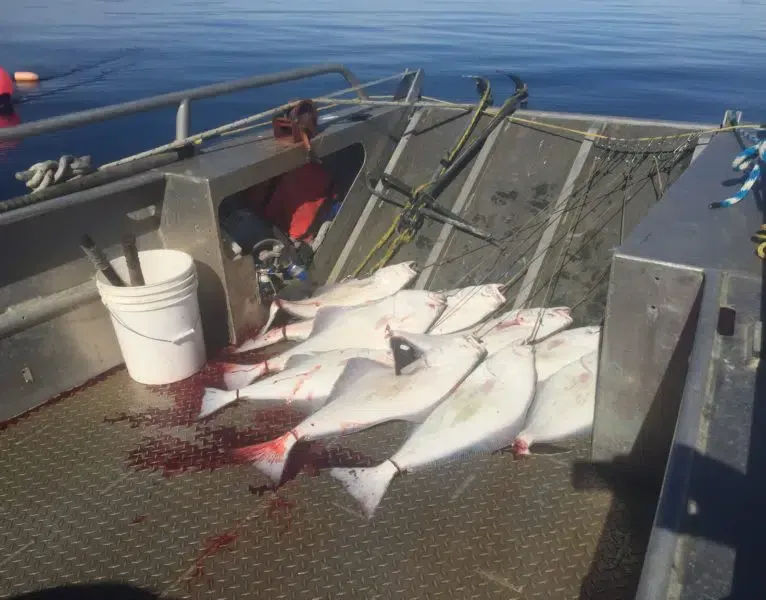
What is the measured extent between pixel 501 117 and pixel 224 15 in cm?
3901

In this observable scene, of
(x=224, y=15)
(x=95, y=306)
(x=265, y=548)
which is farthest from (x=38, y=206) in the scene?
(x=224, y=15)

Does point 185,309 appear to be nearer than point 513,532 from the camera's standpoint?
No

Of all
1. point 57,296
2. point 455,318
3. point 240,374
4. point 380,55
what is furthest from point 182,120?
point 380,55

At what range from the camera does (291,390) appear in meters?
4.07

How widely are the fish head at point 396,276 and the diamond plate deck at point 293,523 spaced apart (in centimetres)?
177

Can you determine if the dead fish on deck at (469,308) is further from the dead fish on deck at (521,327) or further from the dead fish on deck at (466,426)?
the dead fish on deck at (466,426)

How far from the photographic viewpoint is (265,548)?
2.97 metres

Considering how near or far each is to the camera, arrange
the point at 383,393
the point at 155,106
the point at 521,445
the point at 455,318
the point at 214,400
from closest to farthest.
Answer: the point at 521,445
the point at 383,393
the point at 214,400
the point at 155,106
the point at 455,318

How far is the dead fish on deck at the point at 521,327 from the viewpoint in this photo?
4.42 metres

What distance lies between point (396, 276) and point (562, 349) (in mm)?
1715

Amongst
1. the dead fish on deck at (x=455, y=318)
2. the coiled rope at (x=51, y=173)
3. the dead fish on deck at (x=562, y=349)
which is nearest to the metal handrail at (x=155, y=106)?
the coiled rope at (x=51, y=173)

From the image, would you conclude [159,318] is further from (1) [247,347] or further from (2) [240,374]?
(1) [247,347]

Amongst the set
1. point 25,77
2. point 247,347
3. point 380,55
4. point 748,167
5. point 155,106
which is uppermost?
point 748,167

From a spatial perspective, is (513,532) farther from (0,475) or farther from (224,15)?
(224,15)
